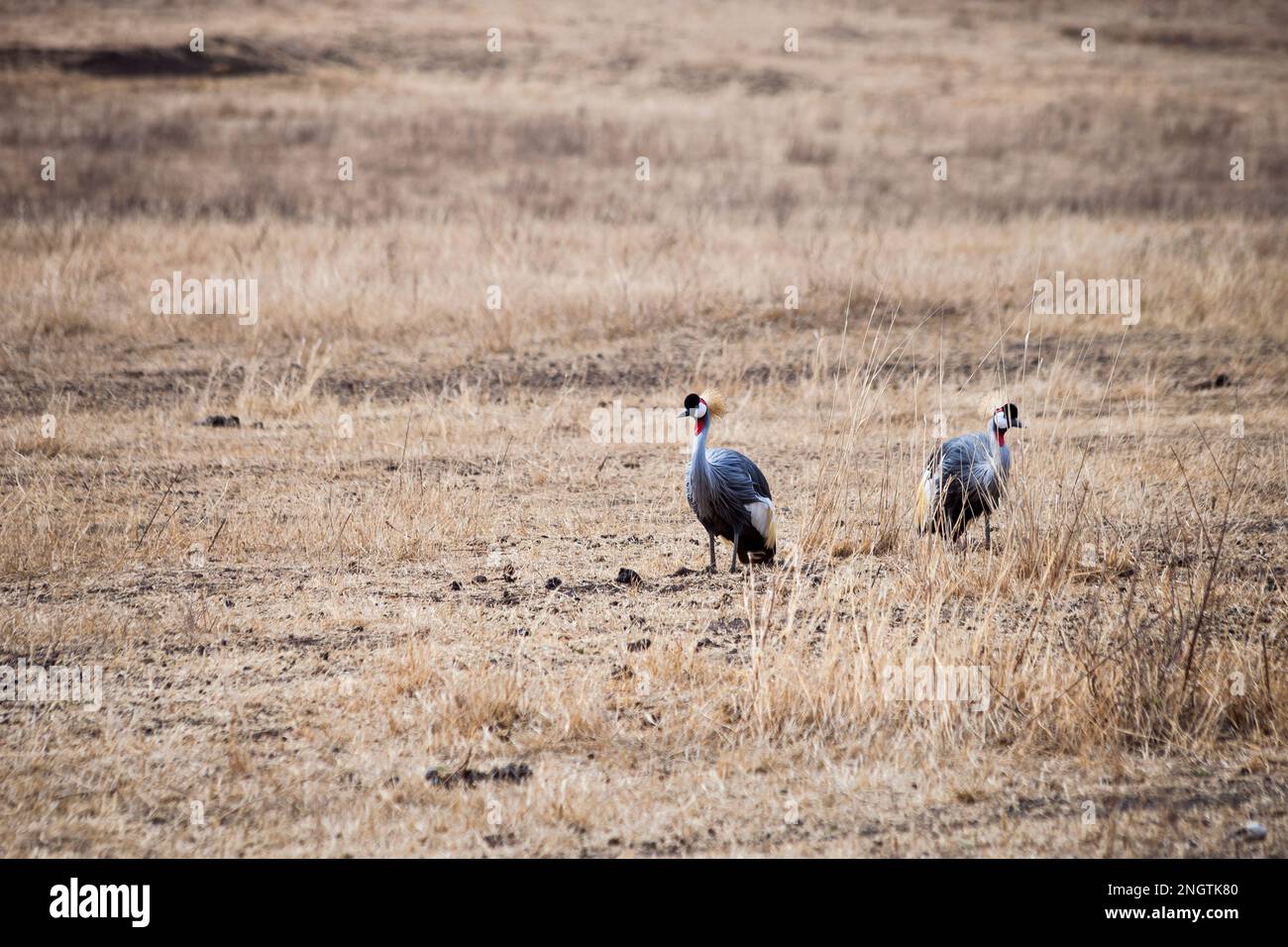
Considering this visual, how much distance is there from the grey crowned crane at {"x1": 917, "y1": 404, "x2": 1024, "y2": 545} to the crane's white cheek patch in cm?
85

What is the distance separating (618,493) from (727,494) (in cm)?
215

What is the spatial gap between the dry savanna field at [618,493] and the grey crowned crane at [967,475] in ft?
0.80

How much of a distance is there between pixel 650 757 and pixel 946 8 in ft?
158

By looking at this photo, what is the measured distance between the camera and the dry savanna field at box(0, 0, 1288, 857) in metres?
4.68

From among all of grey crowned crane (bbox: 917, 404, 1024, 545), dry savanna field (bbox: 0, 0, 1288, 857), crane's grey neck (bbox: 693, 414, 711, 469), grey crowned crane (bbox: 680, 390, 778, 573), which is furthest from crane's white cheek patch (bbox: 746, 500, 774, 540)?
grey crowned crane (bbox: 917, 404, 1024, 545)

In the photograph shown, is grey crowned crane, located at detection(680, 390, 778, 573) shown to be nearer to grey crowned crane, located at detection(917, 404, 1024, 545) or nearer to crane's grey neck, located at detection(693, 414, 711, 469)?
crane's grey neck, located at detection(693, 414, 711, 469)

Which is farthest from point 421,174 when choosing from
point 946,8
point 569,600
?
point 946,8

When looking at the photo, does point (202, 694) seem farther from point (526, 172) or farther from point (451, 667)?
point (526, 172)

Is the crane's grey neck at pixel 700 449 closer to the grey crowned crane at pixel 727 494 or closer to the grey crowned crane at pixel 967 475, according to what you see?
the grey crowned crane at pixel 727 494

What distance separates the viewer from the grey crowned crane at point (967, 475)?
695cm

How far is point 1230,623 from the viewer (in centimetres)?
605

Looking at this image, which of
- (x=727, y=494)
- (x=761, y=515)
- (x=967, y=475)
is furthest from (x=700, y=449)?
(x=967, y=475)

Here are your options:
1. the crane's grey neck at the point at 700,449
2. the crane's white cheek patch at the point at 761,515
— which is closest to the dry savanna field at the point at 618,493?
the crane's white cheek patch at the point at 761,515
